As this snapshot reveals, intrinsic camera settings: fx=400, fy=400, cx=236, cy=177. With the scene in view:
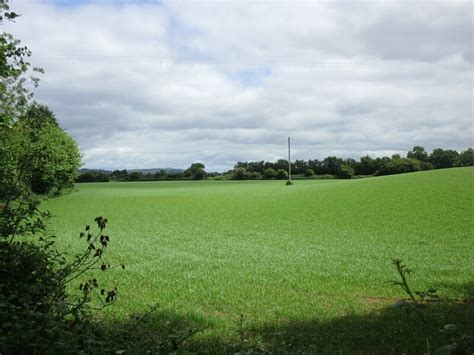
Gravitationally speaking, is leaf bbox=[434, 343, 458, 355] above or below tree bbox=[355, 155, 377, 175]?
below

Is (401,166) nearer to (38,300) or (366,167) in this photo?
(366,167)

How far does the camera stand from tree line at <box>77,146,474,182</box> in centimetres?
7050

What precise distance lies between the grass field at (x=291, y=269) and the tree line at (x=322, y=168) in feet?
159

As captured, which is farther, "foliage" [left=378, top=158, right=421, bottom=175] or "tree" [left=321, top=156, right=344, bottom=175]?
"tree" [left=321, top=156, right=344, bottom=175]

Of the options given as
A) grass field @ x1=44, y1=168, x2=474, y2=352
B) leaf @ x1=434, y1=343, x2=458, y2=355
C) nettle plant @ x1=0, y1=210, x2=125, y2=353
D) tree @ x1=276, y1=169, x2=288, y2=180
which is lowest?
grass field @ x1=44, y1=168, x2=474, y2=352

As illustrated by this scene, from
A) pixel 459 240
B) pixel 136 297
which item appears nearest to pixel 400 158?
pixel 459 240

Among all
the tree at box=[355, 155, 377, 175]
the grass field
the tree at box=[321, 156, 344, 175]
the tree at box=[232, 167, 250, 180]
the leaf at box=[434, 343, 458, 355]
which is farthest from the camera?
the tree at box=[232, 167, 250, 180]

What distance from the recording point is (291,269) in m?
11.2

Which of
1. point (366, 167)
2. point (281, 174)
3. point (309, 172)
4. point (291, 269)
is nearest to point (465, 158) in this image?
point (366, 167)

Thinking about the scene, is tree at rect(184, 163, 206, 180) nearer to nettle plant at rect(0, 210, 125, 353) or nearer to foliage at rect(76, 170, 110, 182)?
foliage at rect(76, 170, 110, 182)

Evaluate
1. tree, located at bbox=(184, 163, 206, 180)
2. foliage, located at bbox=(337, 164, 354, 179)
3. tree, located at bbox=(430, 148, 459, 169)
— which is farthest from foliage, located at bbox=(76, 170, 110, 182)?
tree, located at bbox=(430, 148, 459, 169)

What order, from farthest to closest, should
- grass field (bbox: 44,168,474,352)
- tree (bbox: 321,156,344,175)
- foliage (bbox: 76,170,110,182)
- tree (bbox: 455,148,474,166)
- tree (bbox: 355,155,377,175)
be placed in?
foliage (bbox: 76,170,110,182) < tree (bbox: 321,156,344,175) < tree (bbox: 355,155,377,175) < tree (bbox: 455,148,474,166) < grass field (bbox: 44,168,474,352)

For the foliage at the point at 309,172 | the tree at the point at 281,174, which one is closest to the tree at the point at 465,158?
the foliage at the point at 309,172

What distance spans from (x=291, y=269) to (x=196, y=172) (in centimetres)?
8853
